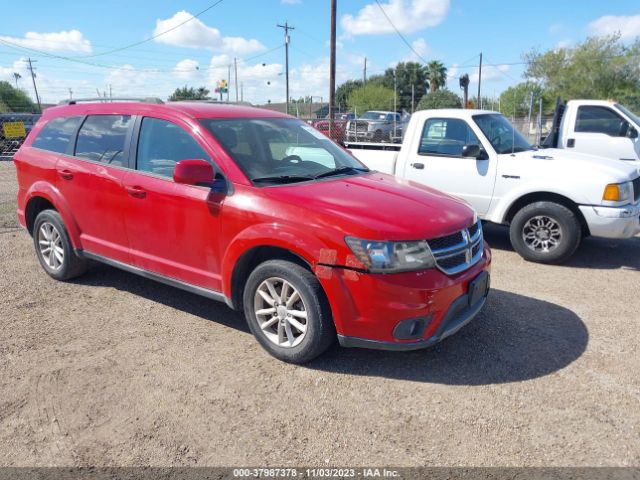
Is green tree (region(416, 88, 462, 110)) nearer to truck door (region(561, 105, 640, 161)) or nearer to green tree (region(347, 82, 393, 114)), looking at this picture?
green tree (region(347, 82, 393, 114))

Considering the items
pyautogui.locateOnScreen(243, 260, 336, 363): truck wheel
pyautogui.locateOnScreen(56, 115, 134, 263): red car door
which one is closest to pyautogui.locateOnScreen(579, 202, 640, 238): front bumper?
pyautogui.locateOnScreen(243, 260, 336, 363): truck wheel

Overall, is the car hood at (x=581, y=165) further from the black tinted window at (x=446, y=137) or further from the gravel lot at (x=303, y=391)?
the gravel lot at (x=303, y=391)

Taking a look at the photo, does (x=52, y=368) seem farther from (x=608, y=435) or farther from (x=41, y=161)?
(x=608, y=435)

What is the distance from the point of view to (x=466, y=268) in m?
3.52

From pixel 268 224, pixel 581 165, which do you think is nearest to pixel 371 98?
pixel 581 165

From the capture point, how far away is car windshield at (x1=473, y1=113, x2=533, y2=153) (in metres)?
6.61

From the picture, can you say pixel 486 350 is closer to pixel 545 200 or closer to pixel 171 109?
pixel 545 200

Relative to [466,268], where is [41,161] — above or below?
above

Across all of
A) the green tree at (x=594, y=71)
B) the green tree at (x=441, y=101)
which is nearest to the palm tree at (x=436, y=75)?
the green tree at (x=441, y=101)

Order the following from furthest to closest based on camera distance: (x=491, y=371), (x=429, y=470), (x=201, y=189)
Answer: (x=201, y=189)
(x=491, y=371)
(x=429, y=470)

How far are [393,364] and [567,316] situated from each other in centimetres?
188

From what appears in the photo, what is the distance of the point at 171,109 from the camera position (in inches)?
165

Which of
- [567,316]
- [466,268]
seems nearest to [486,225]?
[567,316]

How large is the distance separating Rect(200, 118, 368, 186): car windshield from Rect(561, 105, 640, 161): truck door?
20.9ft
